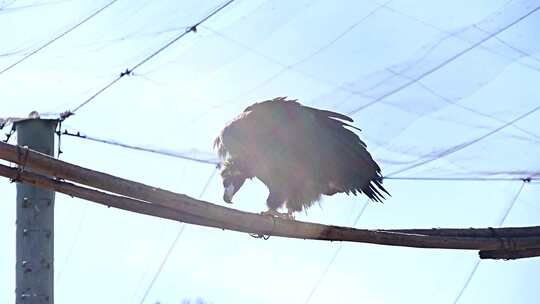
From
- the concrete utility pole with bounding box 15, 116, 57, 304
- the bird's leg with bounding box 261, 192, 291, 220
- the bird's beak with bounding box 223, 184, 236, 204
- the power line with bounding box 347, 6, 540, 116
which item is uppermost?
the concrete utility pole with bounding box 15, 116, 57, 304

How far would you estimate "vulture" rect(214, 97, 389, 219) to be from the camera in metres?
3.74

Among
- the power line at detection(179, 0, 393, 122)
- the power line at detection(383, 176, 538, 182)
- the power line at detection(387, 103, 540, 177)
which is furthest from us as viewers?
the power line at detection(383, 176, 538, 182)

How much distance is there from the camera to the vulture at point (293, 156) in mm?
3736

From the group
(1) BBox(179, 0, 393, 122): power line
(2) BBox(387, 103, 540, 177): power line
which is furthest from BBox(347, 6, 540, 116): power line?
(2) BBox(387, 103, 540, 177): power line

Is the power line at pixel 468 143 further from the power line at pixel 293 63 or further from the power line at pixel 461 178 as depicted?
the power line at pixel 293 63

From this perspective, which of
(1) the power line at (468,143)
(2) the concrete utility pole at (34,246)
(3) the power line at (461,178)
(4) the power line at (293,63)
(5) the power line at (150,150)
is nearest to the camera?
(2) the concrete utility pole at (34,246)

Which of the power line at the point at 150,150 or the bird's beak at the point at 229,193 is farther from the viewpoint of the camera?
the power line at the point at 150,150

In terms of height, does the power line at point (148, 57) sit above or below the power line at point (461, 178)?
above

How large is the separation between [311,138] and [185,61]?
0.52 meters

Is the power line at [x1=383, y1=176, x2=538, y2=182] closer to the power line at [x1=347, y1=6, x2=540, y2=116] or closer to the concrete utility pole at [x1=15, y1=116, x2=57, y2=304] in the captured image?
the power line at [x1=347, y1=6, x2=540, y2=116]

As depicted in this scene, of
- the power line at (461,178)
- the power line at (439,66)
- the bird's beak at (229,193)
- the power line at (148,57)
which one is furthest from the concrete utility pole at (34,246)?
the power line at (461,178)

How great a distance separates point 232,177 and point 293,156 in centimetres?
22

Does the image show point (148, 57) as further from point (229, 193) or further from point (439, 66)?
point (439, 66)

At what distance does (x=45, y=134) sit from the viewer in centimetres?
388
